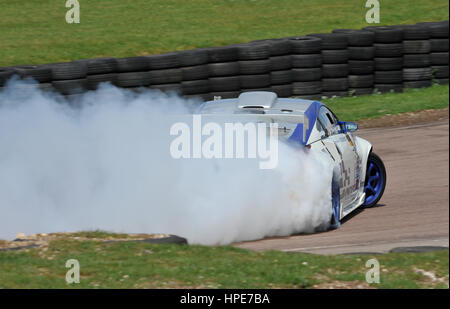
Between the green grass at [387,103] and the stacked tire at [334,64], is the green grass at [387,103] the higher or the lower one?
the lower one

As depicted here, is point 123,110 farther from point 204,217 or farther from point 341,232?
point 341,232

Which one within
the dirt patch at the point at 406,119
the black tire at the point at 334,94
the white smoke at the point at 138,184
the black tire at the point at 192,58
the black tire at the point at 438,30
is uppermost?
the black tire at the point at 438,30

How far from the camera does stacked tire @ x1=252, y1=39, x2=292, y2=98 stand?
1642 cm

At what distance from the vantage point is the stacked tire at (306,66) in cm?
1659

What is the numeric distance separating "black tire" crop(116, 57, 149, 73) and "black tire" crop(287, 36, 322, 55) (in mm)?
3098

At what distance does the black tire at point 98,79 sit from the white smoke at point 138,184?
5.04m

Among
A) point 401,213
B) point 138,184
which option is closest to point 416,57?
point 401,213

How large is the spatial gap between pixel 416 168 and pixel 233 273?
5.86 m

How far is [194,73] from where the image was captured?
52.2 feet

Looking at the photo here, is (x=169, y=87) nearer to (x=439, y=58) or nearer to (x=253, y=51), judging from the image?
(x=253, y=51)

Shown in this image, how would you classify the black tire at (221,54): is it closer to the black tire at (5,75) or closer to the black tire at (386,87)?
the black tire at (386,87)
